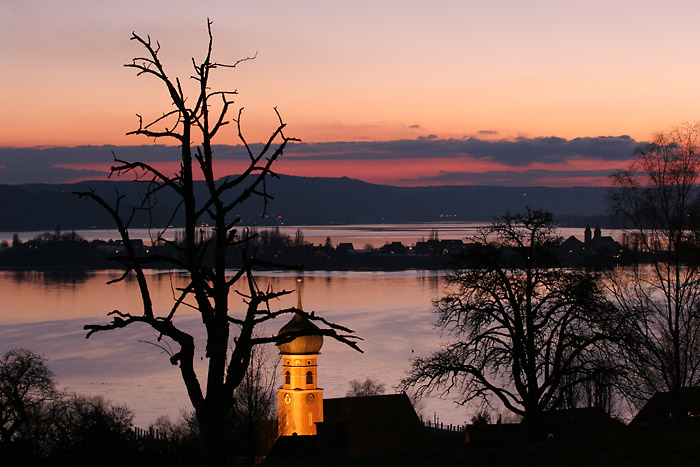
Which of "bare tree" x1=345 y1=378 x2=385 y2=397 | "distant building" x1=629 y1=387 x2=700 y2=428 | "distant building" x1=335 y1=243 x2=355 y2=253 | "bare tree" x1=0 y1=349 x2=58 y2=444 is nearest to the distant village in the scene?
"distant building" x1=335 y1=243 x2=355 y2=253

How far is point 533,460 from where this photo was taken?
9.71 metres

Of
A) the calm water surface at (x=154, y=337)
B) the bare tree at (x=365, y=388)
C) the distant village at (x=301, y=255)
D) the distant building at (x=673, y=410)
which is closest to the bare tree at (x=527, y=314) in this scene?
the distant building at (x=673, y=410)

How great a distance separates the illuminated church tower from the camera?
31.4 meters

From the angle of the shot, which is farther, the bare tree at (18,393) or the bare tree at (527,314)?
the bare tree at (18,393)

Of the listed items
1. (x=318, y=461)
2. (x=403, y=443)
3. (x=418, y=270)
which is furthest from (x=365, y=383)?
(x=418, y=270)

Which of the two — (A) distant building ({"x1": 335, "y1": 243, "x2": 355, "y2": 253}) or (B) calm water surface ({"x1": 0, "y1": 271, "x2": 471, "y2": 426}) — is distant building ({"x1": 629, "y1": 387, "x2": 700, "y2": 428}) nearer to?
(B) calm water surface ({"x1": 0, "y1": 271, "x2": 471, "y2": 426})

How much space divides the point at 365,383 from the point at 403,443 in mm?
15340

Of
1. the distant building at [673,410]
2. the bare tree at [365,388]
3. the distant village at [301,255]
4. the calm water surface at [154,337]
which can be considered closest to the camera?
the distant building at [673,410]

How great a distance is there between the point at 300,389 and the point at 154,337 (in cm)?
2952

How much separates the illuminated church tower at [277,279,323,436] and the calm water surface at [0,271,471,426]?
4585mm

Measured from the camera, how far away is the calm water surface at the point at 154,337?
1715 inches

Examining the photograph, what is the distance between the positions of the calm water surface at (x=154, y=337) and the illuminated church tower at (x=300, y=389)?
459cm

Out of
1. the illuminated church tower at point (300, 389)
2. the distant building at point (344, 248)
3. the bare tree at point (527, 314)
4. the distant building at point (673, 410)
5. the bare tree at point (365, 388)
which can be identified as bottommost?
the distant building at point (344, 248)

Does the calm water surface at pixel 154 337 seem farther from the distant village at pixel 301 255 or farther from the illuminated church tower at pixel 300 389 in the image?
the distant village at pixel 301 255
